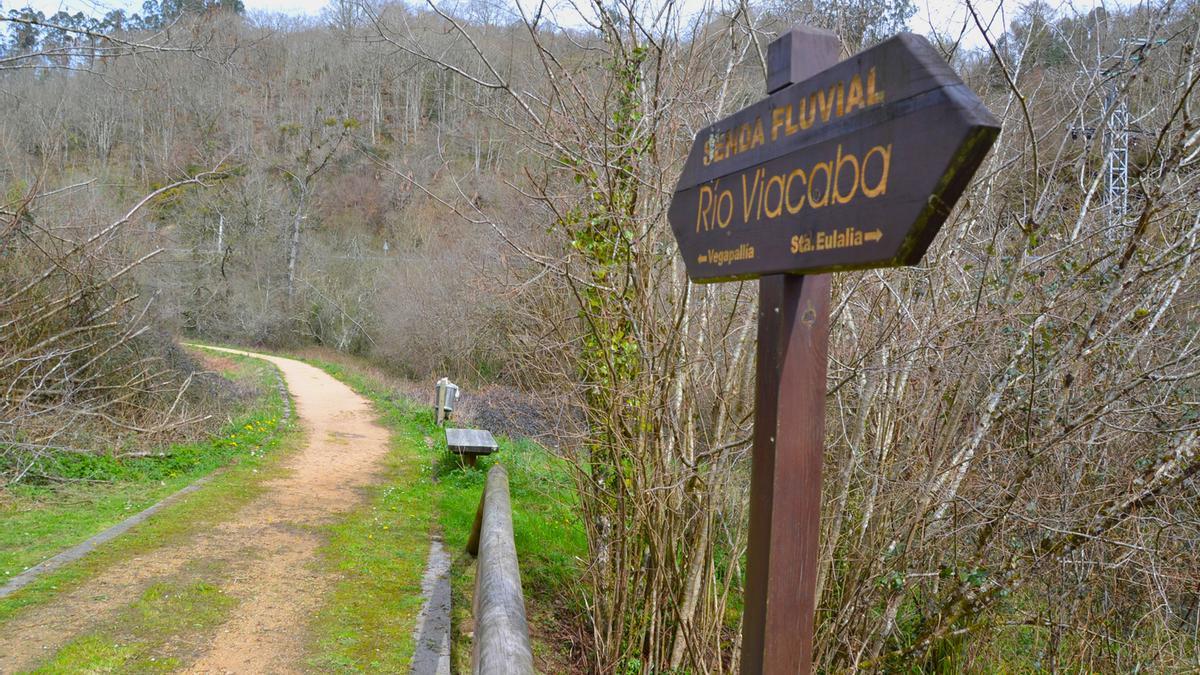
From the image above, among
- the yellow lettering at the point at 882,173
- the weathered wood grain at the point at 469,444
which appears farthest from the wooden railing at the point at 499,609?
the weathered wood grain at the point at 469,444

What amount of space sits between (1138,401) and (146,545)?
22.4 feet

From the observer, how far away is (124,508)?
23.9 feet

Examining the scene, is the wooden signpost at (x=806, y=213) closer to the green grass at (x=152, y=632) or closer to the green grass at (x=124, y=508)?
the green grass at (x=152, y=632)

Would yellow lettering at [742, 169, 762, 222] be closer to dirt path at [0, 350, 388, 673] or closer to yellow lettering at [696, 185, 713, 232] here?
yellow lettering at [696, 185, 713, 232]

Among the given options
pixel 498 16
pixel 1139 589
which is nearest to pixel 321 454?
pixel 498 16

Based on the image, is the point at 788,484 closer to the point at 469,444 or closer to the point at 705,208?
the point at 705,208

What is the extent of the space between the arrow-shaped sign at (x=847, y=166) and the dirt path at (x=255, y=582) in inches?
144

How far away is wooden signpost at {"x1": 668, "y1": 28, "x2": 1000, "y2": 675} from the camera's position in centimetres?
143

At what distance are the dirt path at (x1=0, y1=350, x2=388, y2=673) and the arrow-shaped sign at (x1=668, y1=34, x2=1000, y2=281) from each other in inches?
144

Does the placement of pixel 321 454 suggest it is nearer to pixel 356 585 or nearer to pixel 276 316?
pixel 356 585

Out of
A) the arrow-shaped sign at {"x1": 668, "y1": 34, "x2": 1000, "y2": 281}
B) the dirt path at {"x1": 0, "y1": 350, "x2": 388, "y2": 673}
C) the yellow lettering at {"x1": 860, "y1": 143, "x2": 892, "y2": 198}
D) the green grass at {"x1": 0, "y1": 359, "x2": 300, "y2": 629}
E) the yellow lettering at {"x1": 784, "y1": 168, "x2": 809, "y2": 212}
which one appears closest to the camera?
the arrow-shaped sign at {"x1": 668, "y1": 34, "x2": 1000, "y2": 281}

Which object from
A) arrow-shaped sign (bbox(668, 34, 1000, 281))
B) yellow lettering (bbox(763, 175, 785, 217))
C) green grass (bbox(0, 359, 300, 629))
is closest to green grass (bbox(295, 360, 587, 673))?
green grass (bbox(0, 359, 300, 629))

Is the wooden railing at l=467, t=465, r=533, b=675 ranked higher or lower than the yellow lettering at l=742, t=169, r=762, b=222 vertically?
lower

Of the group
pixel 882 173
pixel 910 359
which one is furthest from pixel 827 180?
pixel 910 359
